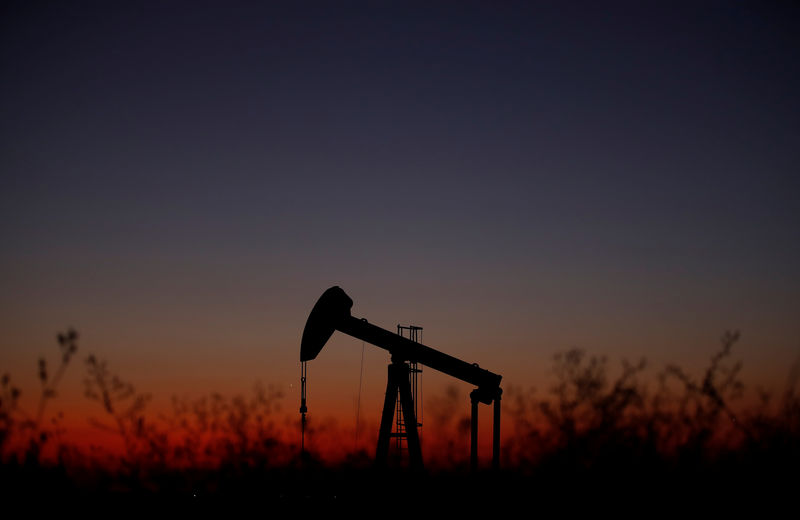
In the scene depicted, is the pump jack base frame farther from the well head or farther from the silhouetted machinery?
the well head

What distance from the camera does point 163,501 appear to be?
19875 mm

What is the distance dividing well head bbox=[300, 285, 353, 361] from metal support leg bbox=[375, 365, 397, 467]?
2053mm

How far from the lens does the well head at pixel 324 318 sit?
17.0 metres

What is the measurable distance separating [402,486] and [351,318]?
448cm

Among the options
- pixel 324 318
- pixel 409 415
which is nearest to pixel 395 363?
pixel 409 415

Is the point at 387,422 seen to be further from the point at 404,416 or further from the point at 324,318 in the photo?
the point at 324,318

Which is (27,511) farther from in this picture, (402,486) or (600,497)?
(600,497)

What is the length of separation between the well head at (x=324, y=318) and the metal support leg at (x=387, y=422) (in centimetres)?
205

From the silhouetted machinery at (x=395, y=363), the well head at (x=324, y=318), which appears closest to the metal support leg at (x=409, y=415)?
the silhouetted machinery at (x=395, y=363)

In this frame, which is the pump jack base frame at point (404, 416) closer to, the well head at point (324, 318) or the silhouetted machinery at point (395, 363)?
the silhouetted machinery at point (395, 363)

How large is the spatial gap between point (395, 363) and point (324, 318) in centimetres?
231

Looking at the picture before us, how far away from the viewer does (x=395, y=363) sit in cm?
1820

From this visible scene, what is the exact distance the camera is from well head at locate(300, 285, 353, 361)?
55.9ft

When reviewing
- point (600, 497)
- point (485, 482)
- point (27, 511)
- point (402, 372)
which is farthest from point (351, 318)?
point (600, 497)
